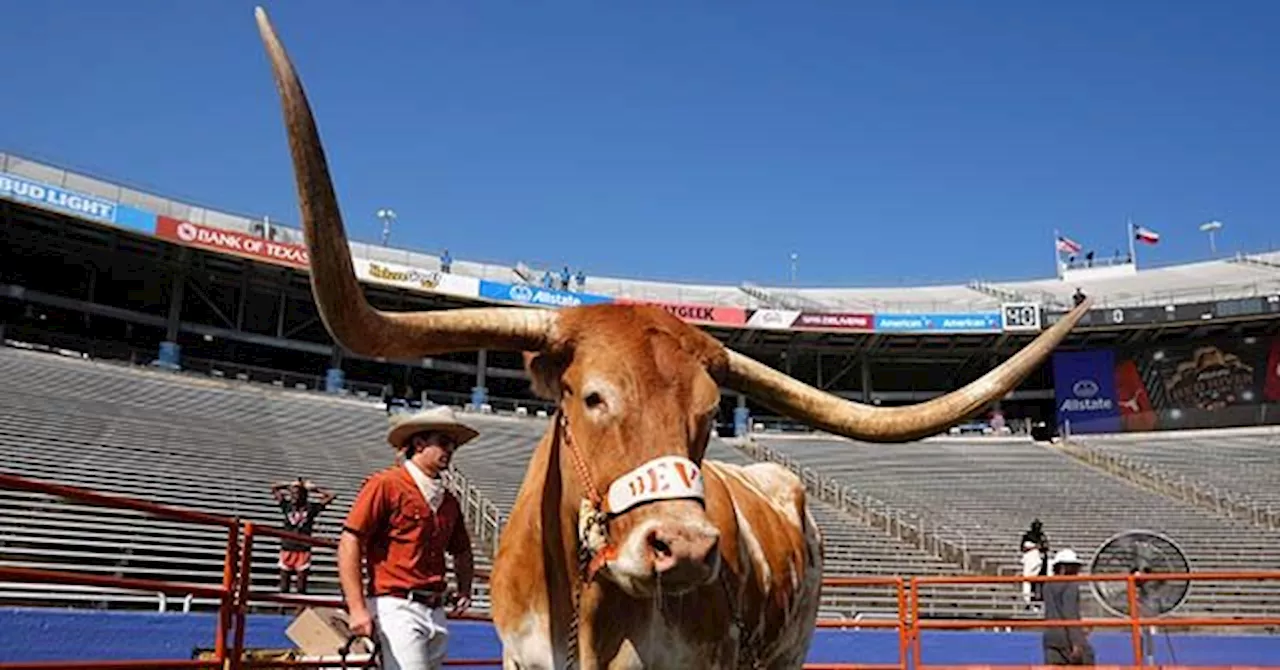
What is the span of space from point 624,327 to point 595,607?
0.89 m

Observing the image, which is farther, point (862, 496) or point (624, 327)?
point (862, 496)

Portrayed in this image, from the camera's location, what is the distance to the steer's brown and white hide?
3.32 meters

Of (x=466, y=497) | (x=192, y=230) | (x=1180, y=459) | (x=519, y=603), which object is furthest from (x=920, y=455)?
(x=519, y=603)

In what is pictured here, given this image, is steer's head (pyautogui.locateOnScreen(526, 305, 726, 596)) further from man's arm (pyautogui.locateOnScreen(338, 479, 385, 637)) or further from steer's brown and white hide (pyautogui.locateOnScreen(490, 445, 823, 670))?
man's arm (pyautogui.locateOnScreen(338, 479, 385, 637))

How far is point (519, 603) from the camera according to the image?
381 centimetres

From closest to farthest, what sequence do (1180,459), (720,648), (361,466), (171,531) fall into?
(720,648) < (171,531) < (361,466) < (1180,459)

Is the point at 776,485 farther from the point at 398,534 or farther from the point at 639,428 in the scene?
the point at 639,428

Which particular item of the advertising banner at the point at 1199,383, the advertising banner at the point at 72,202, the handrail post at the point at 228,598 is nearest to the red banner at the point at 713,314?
the advertising banner at the point at 1199,383

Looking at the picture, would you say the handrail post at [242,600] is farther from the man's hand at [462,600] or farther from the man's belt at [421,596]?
the man's belt at [421,596]

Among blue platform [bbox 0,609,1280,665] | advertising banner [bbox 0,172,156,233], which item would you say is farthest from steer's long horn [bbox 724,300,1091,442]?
advertising banner [bbox 0,172,156,233]

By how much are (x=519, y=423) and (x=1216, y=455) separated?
2323cm

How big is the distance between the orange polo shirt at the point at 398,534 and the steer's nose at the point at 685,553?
2.30m

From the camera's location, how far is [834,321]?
138 feet

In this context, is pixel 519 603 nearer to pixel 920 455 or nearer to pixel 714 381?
pixel 714 381
